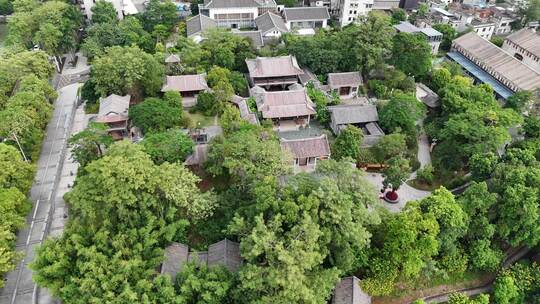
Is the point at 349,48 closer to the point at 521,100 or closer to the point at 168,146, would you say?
the point at 521,100

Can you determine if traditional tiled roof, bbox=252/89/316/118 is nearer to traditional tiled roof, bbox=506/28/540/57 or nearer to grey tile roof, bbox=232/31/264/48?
grey tile roof, bbox=232/31/264/48

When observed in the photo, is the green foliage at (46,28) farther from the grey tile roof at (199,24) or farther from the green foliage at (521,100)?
the green foliage at (521,100)

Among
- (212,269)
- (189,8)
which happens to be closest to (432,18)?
(189,8)

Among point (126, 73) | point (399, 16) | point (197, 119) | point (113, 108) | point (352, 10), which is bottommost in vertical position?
Answer: point (197, 119)

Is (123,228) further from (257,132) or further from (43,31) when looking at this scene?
(43,31)

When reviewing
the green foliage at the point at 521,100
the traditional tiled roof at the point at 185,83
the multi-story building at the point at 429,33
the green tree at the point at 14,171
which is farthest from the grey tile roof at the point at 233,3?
the green foliage at the point at 521,100

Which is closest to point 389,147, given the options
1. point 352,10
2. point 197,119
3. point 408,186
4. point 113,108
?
point 408,186

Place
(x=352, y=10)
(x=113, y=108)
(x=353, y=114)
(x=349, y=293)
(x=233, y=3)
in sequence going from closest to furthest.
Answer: (x=349, y=293), (x=113, y=108), (x=353, y=114), (x=233, y=3), (x=352, y=10)
